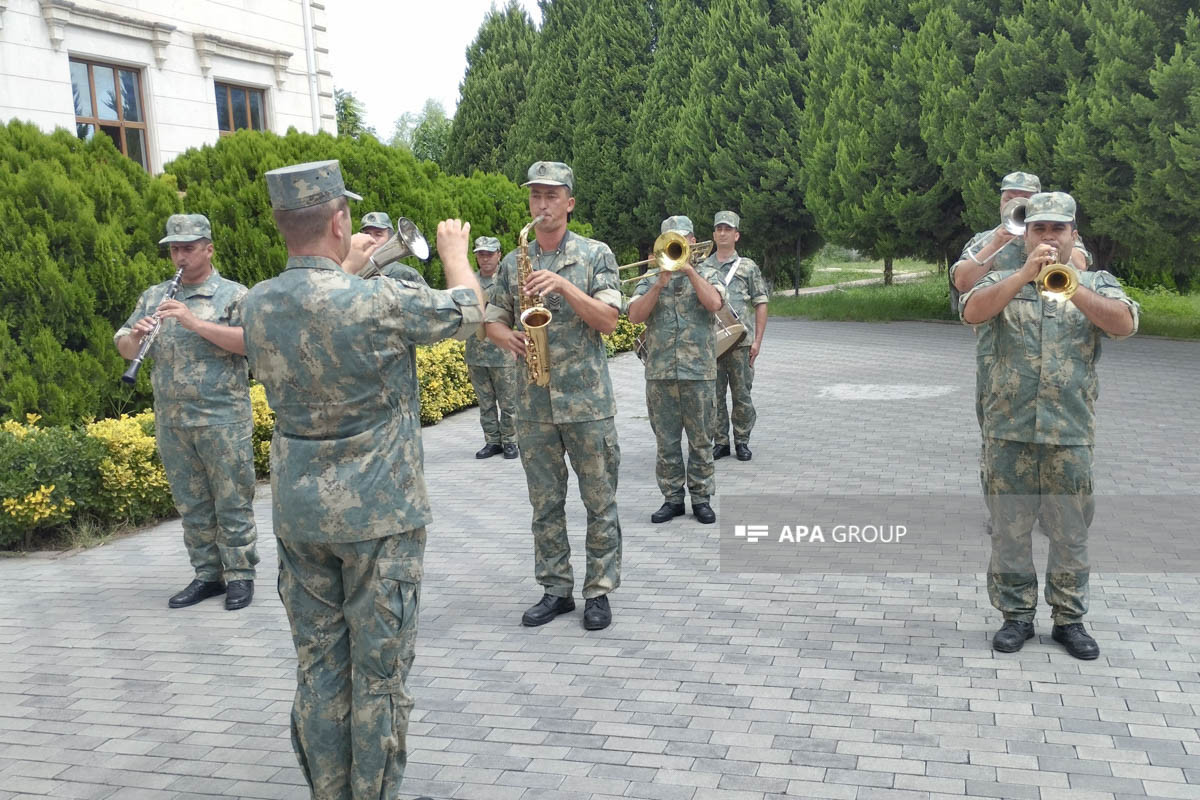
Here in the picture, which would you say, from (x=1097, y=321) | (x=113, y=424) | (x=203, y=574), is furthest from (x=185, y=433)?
(x=1097, y=321)

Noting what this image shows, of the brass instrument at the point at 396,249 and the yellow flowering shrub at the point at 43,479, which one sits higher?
the brass instrument at the point at 396,249

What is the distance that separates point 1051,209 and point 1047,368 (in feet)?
2.43

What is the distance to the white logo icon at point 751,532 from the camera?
7397 millimetres

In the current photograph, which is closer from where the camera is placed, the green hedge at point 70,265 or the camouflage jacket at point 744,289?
the green hedge at point 70,265

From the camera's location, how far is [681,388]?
25.7 ft

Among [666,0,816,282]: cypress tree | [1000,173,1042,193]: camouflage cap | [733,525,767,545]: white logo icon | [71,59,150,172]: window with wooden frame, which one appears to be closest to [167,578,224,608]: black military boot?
[733,525,767,545]: white logo icon

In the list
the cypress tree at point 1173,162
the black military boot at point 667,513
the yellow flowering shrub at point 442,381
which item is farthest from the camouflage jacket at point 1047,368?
the cypress tree at point 1173,162

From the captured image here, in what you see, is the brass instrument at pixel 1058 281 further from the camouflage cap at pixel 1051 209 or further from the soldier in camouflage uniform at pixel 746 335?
the soldier in camouflage uniform at pixel 746 335

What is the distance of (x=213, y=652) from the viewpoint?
569 cm

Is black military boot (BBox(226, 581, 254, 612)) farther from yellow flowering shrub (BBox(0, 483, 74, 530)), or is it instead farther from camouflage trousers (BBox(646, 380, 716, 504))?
camouflage trousers (BBox(646, 380, 716, 504))

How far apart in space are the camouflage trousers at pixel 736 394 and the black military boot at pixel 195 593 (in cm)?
479

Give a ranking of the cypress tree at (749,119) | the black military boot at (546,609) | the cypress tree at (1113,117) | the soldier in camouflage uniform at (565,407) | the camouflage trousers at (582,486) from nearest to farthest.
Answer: the soldier in camouflage uniform at (565,407) → the camouflage trousers at (582,486) → the black military boot at (546,609) → the cypress tree at (1113,117) → the cypress tree at (749,119)

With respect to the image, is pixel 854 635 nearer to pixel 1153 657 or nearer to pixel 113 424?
pixel 1153 657

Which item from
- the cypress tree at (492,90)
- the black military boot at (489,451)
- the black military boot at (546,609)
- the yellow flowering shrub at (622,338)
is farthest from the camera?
the cypress tree at (492,90)
